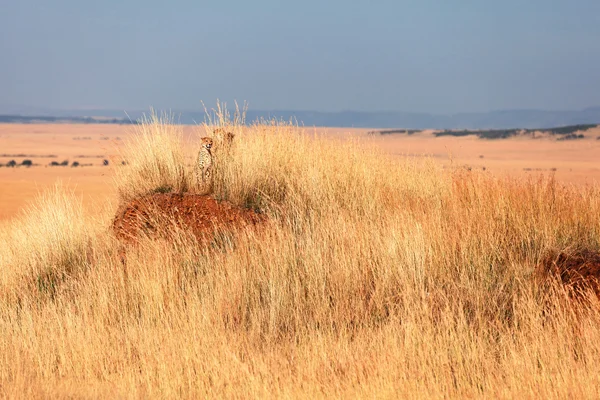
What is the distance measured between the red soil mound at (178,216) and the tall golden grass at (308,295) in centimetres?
26

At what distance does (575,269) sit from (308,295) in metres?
2.25

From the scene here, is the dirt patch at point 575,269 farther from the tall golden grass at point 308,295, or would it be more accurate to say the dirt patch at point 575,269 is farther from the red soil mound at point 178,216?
the red soil mound at point 178,216

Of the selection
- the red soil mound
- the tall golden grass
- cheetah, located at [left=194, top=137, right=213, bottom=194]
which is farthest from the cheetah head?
the red soil mound

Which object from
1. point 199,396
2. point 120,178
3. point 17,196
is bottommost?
point 17,196

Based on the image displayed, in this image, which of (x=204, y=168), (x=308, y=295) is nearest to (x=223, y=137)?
(x=204, y=168)

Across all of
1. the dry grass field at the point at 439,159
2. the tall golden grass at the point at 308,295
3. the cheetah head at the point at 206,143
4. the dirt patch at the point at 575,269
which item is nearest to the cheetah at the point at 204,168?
the cheetah head at the point at 206,143

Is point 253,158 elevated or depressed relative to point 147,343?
elevated

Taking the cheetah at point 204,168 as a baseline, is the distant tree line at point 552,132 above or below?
below

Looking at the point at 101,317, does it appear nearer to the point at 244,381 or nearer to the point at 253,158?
the point at 244,381

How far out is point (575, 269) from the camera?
20.8 ft

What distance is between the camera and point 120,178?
9.50m

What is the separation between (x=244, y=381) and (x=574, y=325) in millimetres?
2457

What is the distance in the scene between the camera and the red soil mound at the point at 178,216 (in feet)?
27.1

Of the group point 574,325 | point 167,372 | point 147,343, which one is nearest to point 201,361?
point 167,372
